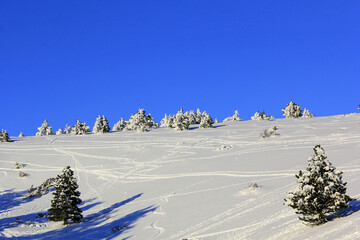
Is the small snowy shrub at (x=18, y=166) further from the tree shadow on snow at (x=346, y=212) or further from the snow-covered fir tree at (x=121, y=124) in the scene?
the snow-covered fir tree at (x=121, y=124)

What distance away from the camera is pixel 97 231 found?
2702 cm

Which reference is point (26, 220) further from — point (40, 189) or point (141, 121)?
point (141, 121)

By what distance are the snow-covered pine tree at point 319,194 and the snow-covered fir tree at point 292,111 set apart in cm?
6444

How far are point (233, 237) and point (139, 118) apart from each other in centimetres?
4915

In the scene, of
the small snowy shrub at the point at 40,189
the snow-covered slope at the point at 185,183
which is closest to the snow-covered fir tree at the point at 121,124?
the snow-covered slope at the point at 185,183

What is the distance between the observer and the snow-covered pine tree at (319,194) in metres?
15.9

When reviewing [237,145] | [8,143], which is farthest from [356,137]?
[8,143]

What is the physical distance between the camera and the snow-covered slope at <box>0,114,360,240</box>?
21938 mm

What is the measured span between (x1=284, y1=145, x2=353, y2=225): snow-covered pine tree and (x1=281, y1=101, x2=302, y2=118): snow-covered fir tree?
6444 cm

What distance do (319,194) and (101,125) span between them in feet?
195

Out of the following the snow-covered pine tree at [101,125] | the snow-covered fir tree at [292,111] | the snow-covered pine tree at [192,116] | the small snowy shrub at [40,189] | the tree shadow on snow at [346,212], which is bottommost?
the tree shadow on snow at [346,212]

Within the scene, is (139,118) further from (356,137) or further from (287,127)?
(356,137)

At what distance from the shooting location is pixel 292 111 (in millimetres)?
78688

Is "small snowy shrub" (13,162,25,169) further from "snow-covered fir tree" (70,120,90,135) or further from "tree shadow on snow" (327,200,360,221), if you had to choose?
"tree shadow on snow" (327,200,360,221)
